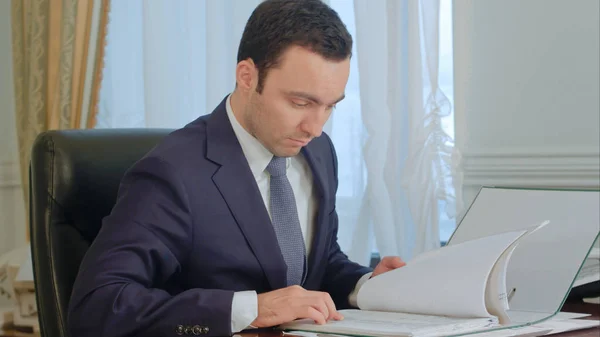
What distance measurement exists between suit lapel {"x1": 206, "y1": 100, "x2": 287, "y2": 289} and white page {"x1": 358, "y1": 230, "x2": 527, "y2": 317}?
0.66 ft

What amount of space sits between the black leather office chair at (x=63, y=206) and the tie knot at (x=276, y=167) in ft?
1.02

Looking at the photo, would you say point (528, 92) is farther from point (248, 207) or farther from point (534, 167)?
point (248, 207)

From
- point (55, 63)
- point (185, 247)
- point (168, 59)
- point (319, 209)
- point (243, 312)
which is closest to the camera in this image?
point (243, 312)

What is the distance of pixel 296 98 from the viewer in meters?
1.54

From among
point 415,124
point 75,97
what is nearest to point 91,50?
point 75,97

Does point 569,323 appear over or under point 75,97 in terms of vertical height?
under

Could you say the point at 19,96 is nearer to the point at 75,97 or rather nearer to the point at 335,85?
the point at 75,97

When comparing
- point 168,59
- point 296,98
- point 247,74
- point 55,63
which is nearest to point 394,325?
point 296,98

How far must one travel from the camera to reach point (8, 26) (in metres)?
3.17

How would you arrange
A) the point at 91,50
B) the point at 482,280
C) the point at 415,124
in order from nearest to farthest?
the point at 482,280 → the point at 415,124 → the point at 91,50

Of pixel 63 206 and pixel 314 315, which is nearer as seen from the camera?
pixel 314 315

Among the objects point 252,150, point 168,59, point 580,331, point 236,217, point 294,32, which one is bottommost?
point 580,331

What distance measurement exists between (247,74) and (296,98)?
122 mm

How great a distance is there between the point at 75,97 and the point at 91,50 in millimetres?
171
